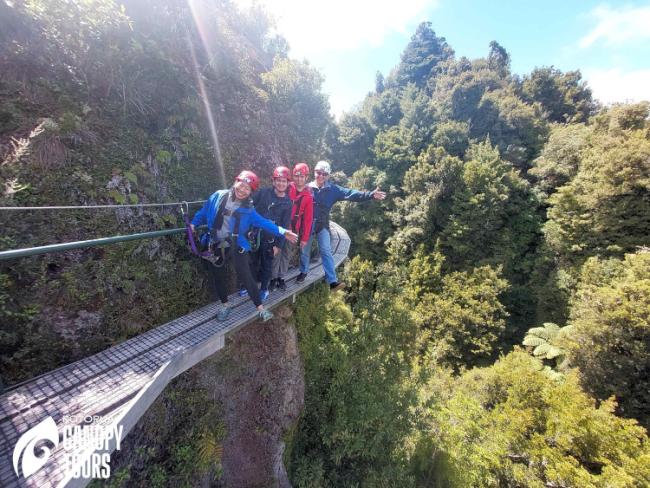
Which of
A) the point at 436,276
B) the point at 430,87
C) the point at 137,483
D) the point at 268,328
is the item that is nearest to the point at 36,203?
the point at 137,483

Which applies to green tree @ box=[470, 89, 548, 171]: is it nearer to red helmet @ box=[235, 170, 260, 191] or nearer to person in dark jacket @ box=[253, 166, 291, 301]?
person in dark jacket @ box=[253, 166, 291, 301]

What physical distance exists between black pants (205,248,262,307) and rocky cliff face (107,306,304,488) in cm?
201

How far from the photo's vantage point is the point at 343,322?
11695mm

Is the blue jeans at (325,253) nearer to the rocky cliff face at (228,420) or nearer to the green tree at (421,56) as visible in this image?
the rocky cliff face at (228,420)

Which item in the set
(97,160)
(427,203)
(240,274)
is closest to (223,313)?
(240,274)

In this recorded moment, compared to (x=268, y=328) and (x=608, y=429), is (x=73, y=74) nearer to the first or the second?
(x=268, y=328)

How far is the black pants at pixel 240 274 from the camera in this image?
4.92m

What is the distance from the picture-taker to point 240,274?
16.4 feet

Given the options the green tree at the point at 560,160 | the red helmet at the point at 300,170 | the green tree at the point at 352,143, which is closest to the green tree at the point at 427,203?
the green tree at the point at 560,160

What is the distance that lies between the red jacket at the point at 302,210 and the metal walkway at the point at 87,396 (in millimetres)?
2378

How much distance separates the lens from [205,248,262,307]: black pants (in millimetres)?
4919

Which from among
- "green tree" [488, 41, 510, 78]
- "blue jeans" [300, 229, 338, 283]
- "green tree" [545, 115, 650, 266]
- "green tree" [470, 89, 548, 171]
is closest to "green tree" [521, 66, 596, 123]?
"green tree" [470, 89, 548, 171]

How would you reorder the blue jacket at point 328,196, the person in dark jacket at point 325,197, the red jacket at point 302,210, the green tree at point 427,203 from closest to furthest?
1. the red jacket at point 302,210
2. the person in dark jacket at point 325,197
3. the blue jacket at point 328,196
4. the green tree at point 427,203

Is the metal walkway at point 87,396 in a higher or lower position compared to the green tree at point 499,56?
lower
